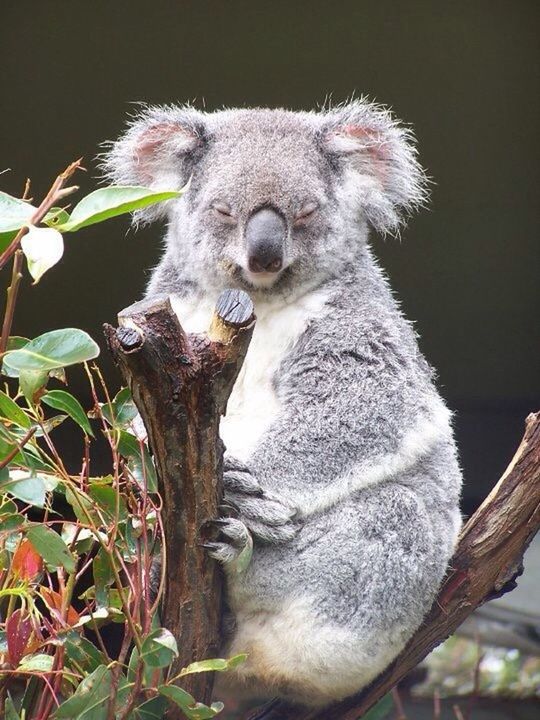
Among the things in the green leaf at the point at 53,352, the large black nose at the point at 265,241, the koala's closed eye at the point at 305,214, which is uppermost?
the koala's closed eye at the point at 305,214

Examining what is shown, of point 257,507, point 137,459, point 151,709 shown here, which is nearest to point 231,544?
point 257,507

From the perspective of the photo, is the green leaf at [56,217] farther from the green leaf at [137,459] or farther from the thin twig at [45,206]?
the green leaf at [137,459]

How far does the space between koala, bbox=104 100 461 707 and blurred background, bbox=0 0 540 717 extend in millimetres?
1626

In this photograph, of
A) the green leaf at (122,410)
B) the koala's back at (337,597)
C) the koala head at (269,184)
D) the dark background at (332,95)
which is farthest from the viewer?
the dark background at (332,95)

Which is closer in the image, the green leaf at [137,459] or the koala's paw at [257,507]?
the green leaf at [137,459]

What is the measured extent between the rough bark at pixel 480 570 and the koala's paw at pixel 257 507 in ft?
1.63

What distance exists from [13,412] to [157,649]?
0.50 meters

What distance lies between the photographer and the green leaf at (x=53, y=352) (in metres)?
1.63

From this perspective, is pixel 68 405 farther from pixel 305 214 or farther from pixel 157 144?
pixel 157 144

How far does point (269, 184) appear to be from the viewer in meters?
2.74

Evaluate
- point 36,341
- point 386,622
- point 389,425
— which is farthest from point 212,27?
point 36,341

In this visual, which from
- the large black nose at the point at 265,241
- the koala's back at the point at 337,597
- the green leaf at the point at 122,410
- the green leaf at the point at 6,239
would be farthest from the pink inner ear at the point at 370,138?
the green leaf at the point at 6,239

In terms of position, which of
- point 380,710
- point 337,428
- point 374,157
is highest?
point 374,157

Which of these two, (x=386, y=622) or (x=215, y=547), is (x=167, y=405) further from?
(x=386, y=622)
